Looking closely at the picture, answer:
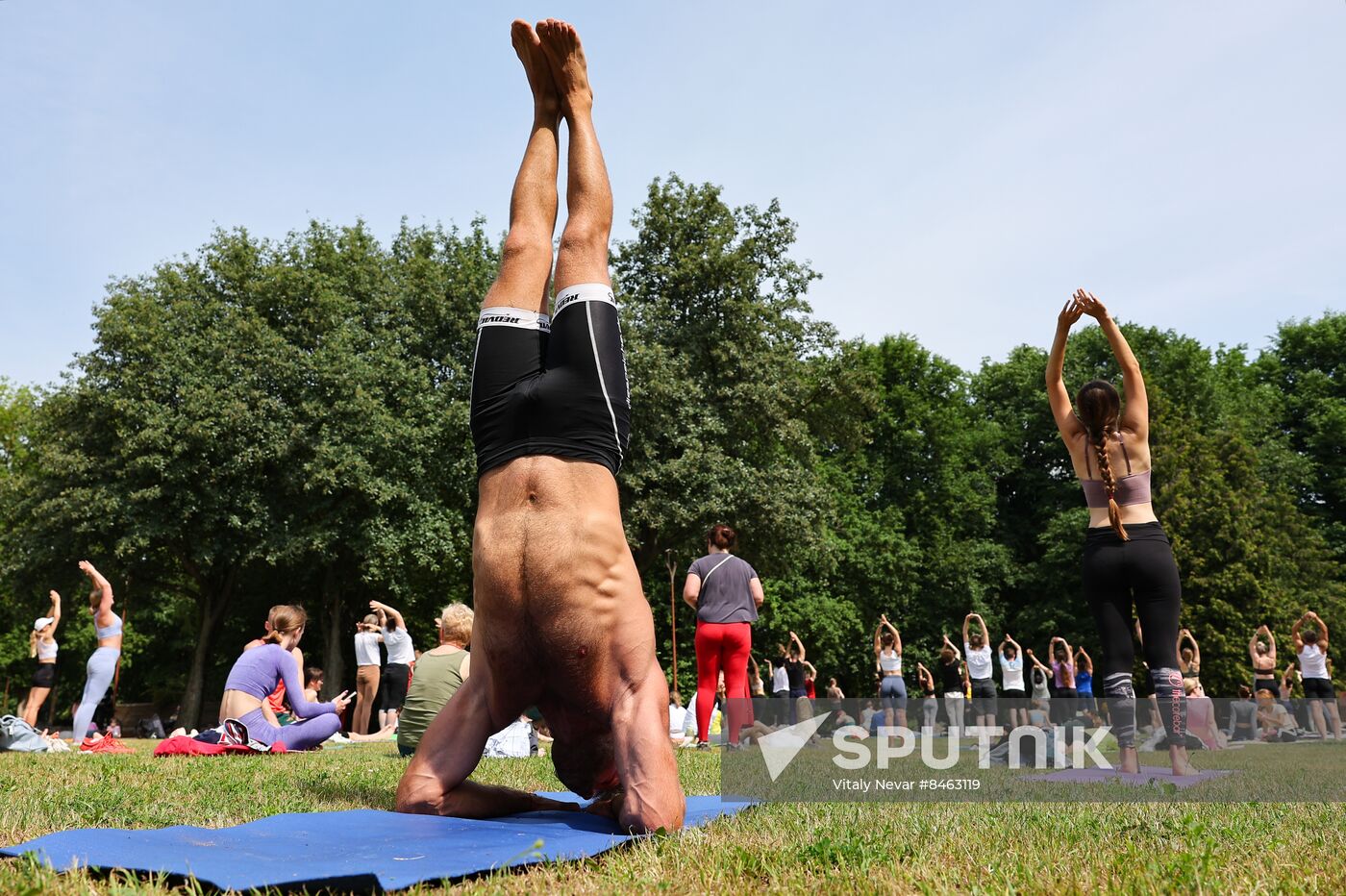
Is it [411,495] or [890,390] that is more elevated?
[890,390]

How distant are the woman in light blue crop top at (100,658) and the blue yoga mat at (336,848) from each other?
34.4 feet

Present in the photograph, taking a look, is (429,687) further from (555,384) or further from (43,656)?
(43,656)

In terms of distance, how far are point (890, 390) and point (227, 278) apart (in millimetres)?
26927

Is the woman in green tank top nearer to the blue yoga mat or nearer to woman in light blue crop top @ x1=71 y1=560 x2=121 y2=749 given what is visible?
the blue yoga mat

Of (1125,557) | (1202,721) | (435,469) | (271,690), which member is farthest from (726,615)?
(435,469)

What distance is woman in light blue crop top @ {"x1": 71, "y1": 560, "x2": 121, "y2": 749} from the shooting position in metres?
12.3

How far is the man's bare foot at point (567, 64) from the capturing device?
4590mm

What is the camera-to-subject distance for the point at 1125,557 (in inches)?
237

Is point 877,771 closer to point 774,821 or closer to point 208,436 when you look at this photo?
point 774,821

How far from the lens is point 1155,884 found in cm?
260

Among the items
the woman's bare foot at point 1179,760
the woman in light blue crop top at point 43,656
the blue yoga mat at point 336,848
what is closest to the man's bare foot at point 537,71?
the blue yoga mat at point 336,848

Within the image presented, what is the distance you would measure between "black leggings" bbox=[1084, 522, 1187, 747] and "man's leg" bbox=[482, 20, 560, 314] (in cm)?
409

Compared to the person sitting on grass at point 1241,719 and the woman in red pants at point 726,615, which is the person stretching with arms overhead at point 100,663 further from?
the person sitting on grass at point 1241,719

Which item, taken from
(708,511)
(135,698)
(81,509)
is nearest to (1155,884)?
(708,511)
